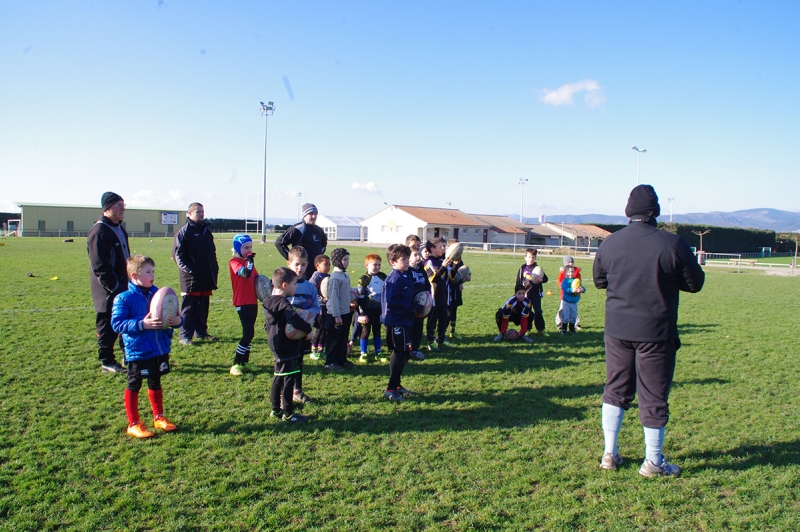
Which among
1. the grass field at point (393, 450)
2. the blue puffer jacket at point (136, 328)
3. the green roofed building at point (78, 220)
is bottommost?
the grass field at point (393, 450)

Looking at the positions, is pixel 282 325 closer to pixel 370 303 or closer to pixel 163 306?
pixel 163 306

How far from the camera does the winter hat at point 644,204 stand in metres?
A: 4.04

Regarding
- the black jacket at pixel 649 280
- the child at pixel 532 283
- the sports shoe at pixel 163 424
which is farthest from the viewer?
the child at pixel 532 283

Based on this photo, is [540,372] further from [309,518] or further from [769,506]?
[309,518]

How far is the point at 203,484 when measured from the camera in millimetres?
3842

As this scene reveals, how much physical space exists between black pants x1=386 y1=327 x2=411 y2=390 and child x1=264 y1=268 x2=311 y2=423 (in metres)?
1.03

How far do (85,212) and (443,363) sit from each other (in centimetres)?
7041

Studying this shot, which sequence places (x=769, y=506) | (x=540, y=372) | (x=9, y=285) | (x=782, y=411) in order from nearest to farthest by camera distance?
1. (x=769, y=506)
2. (x=782, y=411)
3. (x=540, y=372)
4. (x=9, y=285)

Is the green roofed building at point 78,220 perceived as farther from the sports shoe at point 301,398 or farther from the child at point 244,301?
the sports shoe at point 301,398

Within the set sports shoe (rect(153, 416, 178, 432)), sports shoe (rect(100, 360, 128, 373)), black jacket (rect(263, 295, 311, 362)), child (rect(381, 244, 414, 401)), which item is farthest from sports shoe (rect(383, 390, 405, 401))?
sports shoe (rect(100, 360, 128, 373))

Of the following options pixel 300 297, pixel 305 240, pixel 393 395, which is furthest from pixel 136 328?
pixel 305 240

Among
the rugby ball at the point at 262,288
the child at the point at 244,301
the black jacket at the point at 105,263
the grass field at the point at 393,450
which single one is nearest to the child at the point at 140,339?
the grass field at the point at 393,450

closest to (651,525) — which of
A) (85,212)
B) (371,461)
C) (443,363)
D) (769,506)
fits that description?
(769,506)

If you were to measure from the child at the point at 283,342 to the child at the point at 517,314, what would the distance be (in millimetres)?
4773
